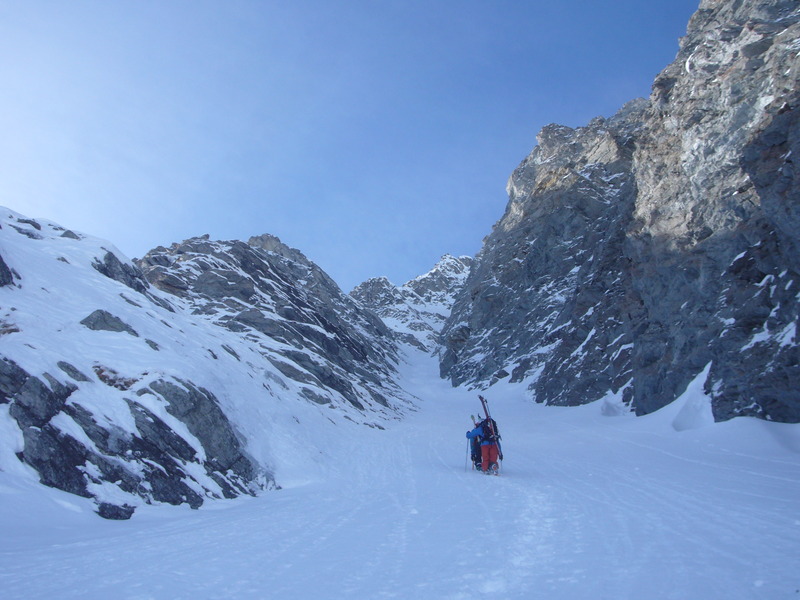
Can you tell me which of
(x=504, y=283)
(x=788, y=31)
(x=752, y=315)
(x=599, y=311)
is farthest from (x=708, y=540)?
(x=504, y=283)

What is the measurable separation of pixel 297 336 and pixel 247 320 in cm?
479

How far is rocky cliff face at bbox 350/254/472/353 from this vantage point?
143012 mm

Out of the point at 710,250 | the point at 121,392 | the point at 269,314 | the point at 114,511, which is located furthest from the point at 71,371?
the point at 269,314

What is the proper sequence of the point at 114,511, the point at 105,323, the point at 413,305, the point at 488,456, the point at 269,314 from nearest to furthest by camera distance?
the point at 114,511, the point at 488,456, the point at 105,323, the point at 269,314, the point at 413,305

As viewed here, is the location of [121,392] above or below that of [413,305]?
below

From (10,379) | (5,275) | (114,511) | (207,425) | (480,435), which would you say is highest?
(5,275)

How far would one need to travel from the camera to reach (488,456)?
1480 cm

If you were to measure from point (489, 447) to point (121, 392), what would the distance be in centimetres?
1073

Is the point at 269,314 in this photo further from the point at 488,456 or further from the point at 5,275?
the point at 488,456

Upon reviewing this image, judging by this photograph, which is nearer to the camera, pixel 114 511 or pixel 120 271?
pixel 114 511

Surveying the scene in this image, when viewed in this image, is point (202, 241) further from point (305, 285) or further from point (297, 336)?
point (305, 285)

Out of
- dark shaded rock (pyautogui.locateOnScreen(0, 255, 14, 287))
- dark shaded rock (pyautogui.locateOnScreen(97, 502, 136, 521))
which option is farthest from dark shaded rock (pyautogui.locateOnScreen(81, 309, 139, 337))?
dark shaded rock (pyautogui.locateOnScreen(97, 502, 136, 521))

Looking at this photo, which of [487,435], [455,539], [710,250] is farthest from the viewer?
[710,250]

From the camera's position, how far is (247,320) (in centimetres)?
4416
